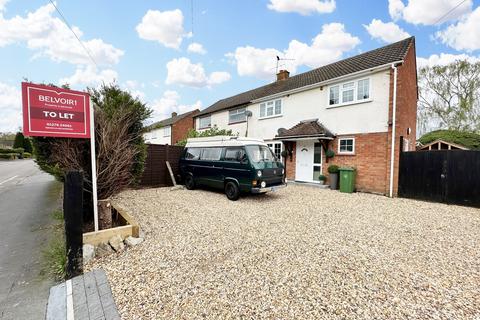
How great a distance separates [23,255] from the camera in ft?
12.6

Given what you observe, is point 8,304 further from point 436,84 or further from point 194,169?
point 436,84

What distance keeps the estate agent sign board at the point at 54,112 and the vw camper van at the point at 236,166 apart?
4817 millimetres

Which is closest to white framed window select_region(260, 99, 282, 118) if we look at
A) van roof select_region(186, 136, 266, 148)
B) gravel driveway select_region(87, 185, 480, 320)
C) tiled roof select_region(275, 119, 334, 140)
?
tiled roof select_region(275, 119, 334, 140)

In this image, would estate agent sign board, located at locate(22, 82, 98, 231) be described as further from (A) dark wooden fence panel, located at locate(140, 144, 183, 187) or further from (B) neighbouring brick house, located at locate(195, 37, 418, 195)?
(B) neighbouring brick house, located at locate(195, 37, 418, 195)

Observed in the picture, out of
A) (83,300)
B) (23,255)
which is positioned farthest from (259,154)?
(23,255)

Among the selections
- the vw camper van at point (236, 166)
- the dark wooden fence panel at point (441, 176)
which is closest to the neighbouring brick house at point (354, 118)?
the dark wooden fence panel at point (441, 176)

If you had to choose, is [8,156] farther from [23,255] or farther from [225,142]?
[23,255]

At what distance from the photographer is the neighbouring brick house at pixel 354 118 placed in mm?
9312

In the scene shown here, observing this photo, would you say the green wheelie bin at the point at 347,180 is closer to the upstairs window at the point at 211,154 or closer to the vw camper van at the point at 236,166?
the vw camper van at the point at 236,166

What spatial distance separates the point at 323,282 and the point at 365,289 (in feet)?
1.67

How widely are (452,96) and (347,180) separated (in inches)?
759

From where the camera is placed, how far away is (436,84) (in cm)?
2111

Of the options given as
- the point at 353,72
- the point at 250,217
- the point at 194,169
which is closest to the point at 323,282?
the point at 250,217

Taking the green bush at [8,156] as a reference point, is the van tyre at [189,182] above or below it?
below
